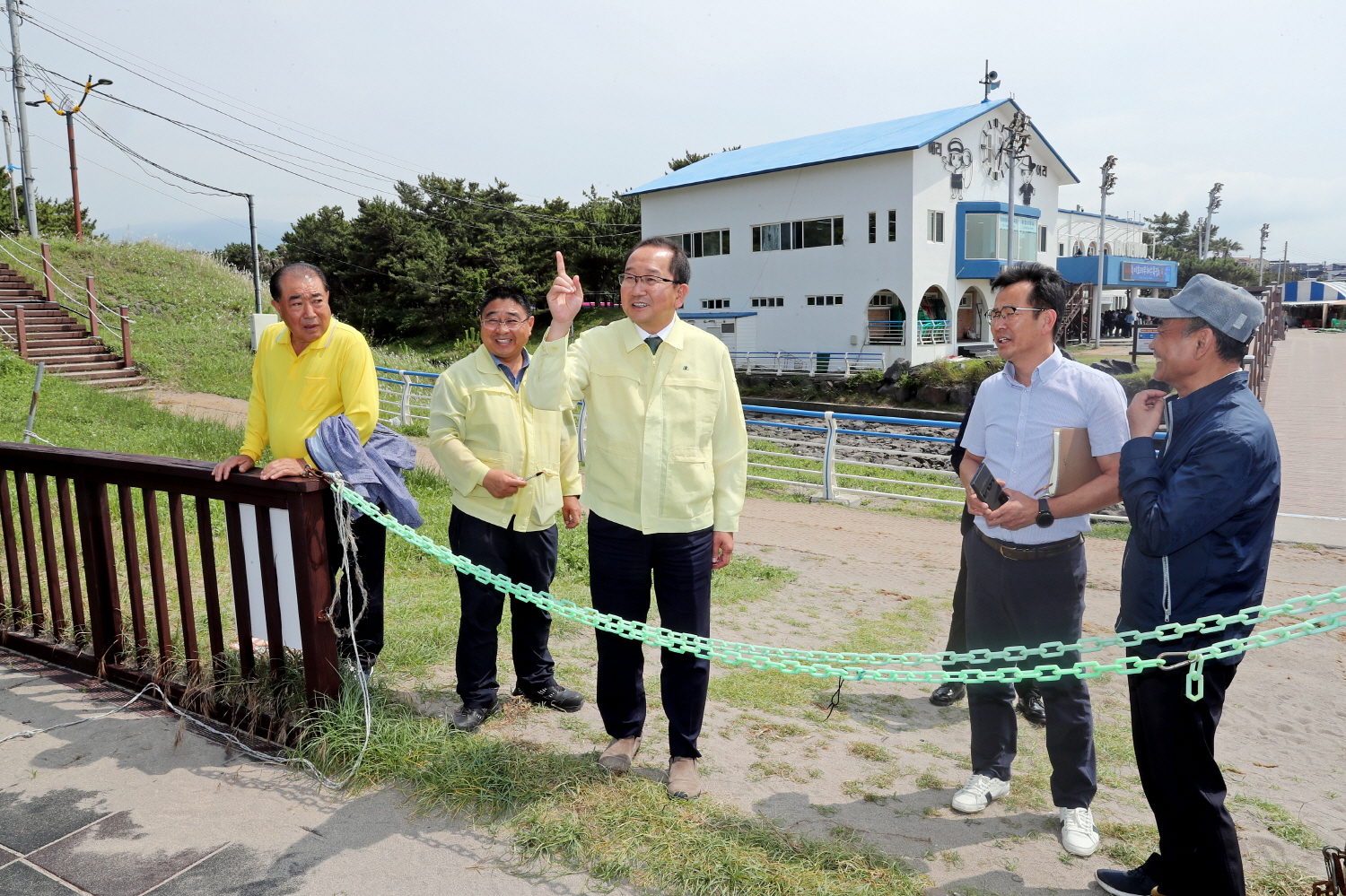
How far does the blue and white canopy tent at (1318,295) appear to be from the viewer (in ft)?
196

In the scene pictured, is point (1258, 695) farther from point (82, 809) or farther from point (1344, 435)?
point (1344, 435)

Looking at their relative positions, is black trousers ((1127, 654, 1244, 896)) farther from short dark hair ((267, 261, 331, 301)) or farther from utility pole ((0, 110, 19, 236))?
utility pole ((0, 110, 19, 236))

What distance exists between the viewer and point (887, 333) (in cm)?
2969

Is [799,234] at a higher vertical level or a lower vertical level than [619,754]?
higher

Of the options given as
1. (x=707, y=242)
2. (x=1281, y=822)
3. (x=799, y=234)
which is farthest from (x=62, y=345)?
(x=799, y=234)

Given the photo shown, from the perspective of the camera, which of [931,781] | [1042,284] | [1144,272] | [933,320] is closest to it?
[1042,284]

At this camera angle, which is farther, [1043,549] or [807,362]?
[807,362]

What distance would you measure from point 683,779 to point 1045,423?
183 centimetres

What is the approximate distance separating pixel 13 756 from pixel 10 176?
3973cm

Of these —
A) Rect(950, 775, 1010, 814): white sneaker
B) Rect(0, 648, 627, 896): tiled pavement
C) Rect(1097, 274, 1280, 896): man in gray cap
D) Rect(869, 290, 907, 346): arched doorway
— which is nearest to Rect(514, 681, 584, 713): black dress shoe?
Rect(0, 648, 627, 896): tiled pavement

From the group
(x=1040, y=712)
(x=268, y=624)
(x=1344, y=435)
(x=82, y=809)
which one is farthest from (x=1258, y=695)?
(x=1344, y=435)

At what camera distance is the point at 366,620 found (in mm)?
3846

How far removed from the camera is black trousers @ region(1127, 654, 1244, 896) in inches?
94.3

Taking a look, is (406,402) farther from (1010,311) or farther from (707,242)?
(707,242)
